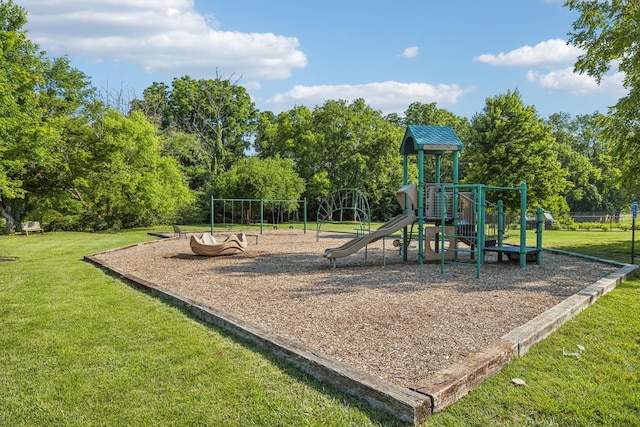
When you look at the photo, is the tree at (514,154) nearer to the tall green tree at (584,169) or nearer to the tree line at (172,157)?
the tree line at (172,157)

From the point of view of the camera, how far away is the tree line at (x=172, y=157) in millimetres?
20688

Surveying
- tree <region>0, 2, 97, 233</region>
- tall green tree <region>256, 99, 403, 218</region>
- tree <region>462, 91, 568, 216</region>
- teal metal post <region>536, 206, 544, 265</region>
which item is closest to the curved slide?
teal metal post <region>536, 206, 544, 265</region>

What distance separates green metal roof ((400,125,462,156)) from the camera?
12.1 meters

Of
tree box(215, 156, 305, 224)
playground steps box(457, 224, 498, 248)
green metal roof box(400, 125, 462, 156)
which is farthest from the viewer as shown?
tree box(215, 156, 305, 224)

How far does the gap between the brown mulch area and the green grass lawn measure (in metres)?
0.61

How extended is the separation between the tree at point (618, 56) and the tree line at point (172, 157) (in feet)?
0.38

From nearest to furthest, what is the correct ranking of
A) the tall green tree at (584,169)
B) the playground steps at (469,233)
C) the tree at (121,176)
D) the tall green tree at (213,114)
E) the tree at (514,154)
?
the playground steps at (469,233) → the tree at (514,154) → the tree at (121,176) → the tall green tree at (213,114) → the tall green tree at (584,169)

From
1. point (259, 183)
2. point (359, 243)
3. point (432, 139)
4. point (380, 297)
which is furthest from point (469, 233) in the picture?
point (259, 183)

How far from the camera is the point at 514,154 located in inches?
1019

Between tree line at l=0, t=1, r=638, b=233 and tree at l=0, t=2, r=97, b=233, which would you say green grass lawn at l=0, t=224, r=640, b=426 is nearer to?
tree line at l=0, t=1, r=638, b=233

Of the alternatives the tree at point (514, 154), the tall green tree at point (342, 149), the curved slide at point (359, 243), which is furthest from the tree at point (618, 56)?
the tall green tree at point (342, 149)

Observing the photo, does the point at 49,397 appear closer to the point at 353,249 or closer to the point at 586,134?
the point at 353,249

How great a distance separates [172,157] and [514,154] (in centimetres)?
2210

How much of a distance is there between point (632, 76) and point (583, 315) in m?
10.9
